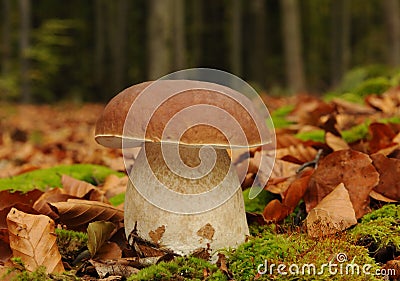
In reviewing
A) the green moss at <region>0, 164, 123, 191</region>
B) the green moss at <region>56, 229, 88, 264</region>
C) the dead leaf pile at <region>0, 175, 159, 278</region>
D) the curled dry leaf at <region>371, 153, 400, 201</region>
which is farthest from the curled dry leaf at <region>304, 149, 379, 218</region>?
the green moss at <region>0, 164, 123, 191</region>

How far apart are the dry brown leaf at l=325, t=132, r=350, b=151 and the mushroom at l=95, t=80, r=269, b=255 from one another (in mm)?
1069

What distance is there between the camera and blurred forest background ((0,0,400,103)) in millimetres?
11950

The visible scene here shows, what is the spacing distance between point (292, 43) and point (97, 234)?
13106 millimetres

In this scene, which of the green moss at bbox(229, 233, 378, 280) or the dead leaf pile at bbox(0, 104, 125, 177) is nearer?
the green moss at bbox(229, 233, 378, 280)

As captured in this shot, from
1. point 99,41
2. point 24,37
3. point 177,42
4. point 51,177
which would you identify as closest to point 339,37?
point 177,42

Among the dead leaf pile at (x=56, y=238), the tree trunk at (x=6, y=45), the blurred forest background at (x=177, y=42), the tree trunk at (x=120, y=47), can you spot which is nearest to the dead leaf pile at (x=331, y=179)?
the dead leaf pile at (x=56, y=238)

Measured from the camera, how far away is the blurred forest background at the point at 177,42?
39.2ft

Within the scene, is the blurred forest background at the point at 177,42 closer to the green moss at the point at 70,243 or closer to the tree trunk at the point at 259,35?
the tree trunk at the point at 259,35

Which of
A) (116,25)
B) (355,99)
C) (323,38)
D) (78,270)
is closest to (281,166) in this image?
(78,270)

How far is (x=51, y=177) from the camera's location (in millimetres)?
3100

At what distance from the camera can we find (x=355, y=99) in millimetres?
5227

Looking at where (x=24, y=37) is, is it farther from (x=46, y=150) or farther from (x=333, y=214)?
(x=333, y=214)

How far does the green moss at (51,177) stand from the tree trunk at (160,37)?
7.20 metres

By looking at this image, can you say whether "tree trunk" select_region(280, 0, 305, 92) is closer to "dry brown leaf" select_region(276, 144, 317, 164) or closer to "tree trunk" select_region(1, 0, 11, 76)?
"tree trunk" select_region(1, 0, 11, 76)
